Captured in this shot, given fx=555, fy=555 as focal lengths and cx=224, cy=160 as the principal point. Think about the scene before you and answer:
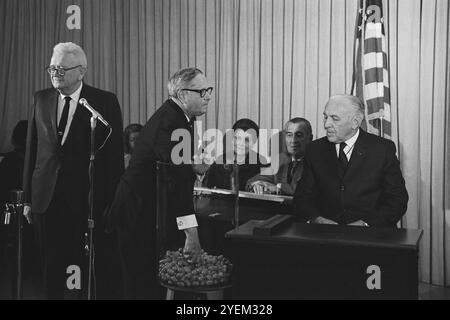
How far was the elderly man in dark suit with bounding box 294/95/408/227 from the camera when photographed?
9.71 ft

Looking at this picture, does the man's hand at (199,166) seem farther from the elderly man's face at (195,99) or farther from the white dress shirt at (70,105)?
the white dress shirt at (70,105)

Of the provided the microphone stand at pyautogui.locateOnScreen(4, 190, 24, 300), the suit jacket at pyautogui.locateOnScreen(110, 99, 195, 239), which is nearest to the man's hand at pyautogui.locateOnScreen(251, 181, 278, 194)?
the suit jacket at pyautogui.locateOnScreen(110, 99, 195, 239)

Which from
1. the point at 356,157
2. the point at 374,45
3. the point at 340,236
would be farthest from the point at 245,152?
the point at 340,236

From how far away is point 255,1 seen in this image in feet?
18.7

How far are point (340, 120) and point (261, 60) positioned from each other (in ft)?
9.22

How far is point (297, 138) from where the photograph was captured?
4.09 metres

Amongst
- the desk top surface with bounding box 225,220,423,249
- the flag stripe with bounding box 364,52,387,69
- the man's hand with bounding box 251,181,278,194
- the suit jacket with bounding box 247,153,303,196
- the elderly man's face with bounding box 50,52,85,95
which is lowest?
the desk top surface with bounding box 225,220,423,249

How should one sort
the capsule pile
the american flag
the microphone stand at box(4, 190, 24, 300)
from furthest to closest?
the american flag, the microphone stand at box(4, 190, 24, 300), the capsule pile

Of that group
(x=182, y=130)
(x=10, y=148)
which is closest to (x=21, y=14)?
(x=10, y=148)

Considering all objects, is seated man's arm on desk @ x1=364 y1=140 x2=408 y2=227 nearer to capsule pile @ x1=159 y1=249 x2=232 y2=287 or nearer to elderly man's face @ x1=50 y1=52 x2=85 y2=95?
capsule pile @ x1=159 y1=249 x2=232 y2=287

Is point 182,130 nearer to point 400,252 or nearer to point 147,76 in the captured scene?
point 400,252

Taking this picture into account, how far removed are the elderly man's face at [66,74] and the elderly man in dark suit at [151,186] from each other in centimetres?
53

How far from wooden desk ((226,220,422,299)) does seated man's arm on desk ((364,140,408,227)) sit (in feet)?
3.33

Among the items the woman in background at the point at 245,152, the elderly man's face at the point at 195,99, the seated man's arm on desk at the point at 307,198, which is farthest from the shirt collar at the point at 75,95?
the woman in background at the point at 245,152
